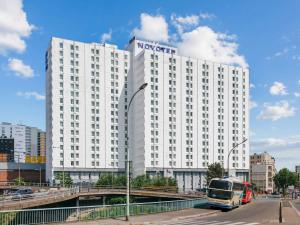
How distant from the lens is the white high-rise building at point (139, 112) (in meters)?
125

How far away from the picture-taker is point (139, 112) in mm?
132375

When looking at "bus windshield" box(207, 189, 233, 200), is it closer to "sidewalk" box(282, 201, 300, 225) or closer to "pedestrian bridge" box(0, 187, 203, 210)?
"sidewalk" box(282, 201, 300, 225)

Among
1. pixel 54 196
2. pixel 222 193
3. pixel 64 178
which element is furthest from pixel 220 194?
pixel 64 178

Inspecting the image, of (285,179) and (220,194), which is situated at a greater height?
(220,194)

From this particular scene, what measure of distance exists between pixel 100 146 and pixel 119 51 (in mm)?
33079

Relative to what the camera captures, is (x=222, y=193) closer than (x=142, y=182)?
Yes

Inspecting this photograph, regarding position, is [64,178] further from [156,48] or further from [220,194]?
[220,194]

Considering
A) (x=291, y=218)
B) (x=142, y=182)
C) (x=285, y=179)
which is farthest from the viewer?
(x=285, y=179)

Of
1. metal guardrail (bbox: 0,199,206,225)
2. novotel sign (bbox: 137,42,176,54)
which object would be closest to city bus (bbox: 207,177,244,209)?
metal guardrail (bbox: 0,199,206,225)

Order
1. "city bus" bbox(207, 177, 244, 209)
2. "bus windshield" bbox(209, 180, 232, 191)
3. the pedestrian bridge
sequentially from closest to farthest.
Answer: "city bus" bbox(207, 177, 244, 209) < "bus windshield" bbox(209, 180, 232, 191) < the pedestrian bridge

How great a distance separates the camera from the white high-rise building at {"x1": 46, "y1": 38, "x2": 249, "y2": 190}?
12512cm

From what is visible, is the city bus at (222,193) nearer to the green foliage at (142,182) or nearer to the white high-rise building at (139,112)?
the green foliage at (142,182)

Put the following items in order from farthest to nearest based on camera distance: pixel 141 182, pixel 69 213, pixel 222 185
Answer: pixel 141 182, pixel 222 185, pixel 69 213

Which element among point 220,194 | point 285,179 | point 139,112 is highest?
point 139,112
